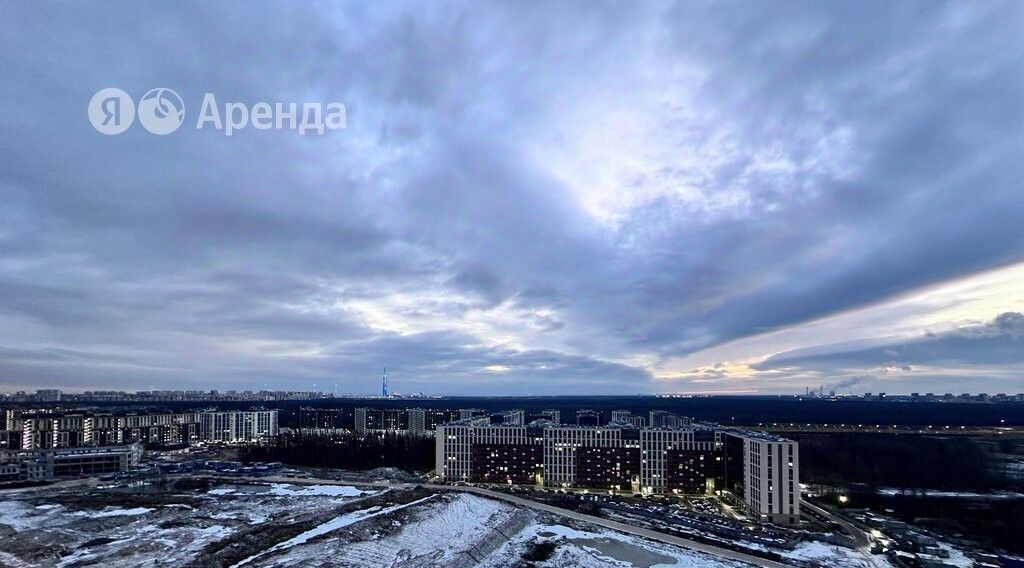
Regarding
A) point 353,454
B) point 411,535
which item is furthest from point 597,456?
point 353,454

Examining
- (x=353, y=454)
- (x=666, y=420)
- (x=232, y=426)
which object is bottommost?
(x=232, y=426)

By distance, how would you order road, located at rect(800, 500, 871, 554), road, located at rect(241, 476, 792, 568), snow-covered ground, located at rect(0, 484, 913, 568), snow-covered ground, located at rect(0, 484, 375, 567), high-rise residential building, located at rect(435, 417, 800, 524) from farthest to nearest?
high-rise residential building, located at rect(435, 417, 800, 524) → road, located at rect(800, 500, 871, 554) → snow-covered ground, located at rect(0, 484, 375, 567) → road, located at rect(241, 476, 792, 568) → snow-covered ground, located at rect(0, 484, 913, 568)

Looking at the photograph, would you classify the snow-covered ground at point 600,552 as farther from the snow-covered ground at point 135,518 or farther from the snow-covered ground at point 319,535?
the snow-covered ground at point 135,518

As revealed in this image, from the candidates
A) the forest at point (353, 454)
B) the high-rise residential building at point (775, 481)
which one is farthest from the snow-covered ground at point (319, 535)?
the forest at point (353, 454)

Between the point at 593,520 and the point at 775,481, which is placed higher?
the point at 775,481

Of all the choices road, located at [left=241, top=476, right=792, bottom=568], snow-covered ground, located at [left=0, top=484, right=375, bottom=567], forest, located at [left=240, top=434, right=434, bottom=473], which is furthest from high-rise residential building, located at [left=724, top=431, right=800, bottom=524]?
forest, located at [left=240, top=434, right=434, bottom=473]

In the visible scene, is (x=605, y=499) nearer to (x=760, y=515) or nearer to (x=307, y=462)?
(x=760, y=515)

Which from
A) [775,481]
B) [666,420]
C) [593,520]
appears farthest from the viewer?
[666,420]

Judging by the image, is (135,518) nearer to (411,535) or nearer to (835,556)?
(411,535)

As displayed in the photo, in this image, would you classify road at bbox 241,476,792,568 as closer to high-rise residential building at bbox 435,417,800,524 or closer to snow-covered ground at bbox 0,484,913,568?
snow-covered ground at bbox 0,484,913,568

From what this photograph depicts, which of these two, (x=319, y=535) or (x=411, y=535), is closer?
(x=319, y=535)

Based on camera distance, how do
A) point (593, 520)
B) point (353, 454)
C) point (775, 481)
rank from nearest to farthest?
point (593, 520) < point (775, 481) < point (353, 454)
